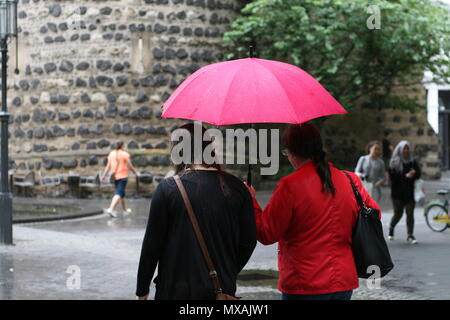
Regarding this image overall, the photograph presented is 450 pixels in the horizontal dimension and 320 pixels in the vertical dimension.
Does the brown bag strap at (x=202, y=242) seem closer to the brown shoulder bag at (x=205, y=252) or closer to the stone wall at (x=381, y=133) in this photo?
the brown shoulder bag at (x=205, y=252)

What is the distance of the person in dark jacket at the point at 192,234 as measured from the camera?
168 inches

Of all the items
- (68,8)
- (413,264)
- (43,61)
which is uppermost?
(68,8)

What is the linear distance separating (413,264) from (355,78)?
13.5 m

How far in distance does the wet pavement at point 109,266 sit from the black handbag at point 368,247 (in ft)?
13.8

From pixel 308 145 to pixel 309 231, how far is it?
483 mm

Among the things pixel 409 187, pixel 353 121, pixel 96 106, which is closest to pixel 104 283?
pixel 409 187

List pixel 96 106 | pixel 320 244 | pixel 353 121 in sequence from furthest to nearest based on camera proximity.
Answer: pixel 353 121 < pixel 96 106 < pixel 320 244

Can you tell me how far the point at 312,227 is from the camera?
4562 millimetres

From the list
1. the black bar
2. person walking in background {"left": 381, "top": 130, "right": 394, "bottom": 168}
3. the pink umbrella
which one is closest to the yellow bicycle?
the black bar

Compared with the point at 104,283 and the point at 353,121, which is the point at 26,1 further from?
the point at 104,283

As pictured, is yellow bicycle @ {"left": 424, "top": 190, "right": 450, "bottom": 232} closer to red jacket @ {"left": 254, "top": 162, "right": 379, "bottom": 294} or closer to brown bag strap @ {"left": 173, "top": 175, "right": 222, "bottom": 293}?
red jacket @ {"left": 254, "top": 162, "right": 379, "bottom": 294}

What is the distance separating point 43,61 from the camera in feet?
76.5

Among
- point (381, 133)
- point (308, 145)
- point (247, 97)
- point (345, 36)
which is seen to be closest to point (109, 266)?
point (247, 97)

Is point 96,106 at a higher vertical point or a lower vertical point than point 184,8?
lower
